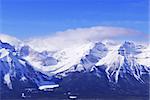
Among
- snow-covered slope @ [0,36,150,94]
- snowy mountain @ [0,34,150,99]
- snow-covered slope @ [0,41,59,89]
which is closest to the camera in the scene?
snow-covered slope @ [0,41,59,89]

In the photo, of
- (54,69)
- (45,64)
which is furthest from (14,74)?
(54,69)

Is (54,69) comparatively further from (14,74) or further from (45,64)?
(14,74)

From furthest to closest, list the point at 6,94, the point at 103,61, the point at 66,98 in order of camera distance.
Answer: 1. the point at 103,61
2. the point at 66,98
3. the point at 6,94

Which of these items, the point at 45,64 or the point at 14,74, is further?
the point at 45,64

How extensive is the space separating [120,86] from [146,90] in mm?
5150

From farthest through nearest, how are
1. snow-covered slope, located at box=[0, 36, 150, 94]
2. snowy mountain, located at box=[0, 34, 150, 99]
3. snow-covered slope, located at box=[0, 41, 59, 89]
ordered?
snow-covered slope, located at box=[0, 36, 150, 94] → snowy mountain, located at box=[0, 34, 150, 99] → snow-covered slope, located at box=[0, 41, 59, 89]

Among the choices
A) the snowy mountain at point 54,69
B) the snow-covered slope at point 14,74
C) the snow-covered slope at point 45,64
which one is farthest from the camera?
the snow-covered slope at point 45,64

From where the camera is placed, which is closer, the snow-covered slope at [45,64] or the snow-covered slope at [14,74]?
the snow-covered slope at [14,74]

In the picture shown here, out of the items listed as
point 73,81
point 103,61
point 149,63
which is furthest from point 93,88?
point 103,61

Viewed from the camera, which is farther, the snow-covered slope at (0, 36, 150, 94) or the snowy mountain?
the snow-covered slope at (0, 36, 150, 94)

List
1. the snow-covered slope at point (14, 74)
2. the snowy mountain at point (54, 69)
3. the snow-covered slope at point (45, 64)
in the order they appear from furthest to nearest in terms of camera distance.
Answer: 1. the snow-covered slope at point (45, 64)
2. the snowy mountain at point (54, 69)
3. the snow-covered slope at point (14, 74)

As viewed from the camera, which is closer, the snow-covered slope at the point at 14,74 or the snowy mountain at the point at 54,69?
the snow-covered slope at the point at 14,74

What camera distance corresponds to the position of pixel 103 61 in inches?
1291

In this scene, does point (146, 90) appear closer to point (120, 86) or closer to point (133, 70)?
point (120, 86)
